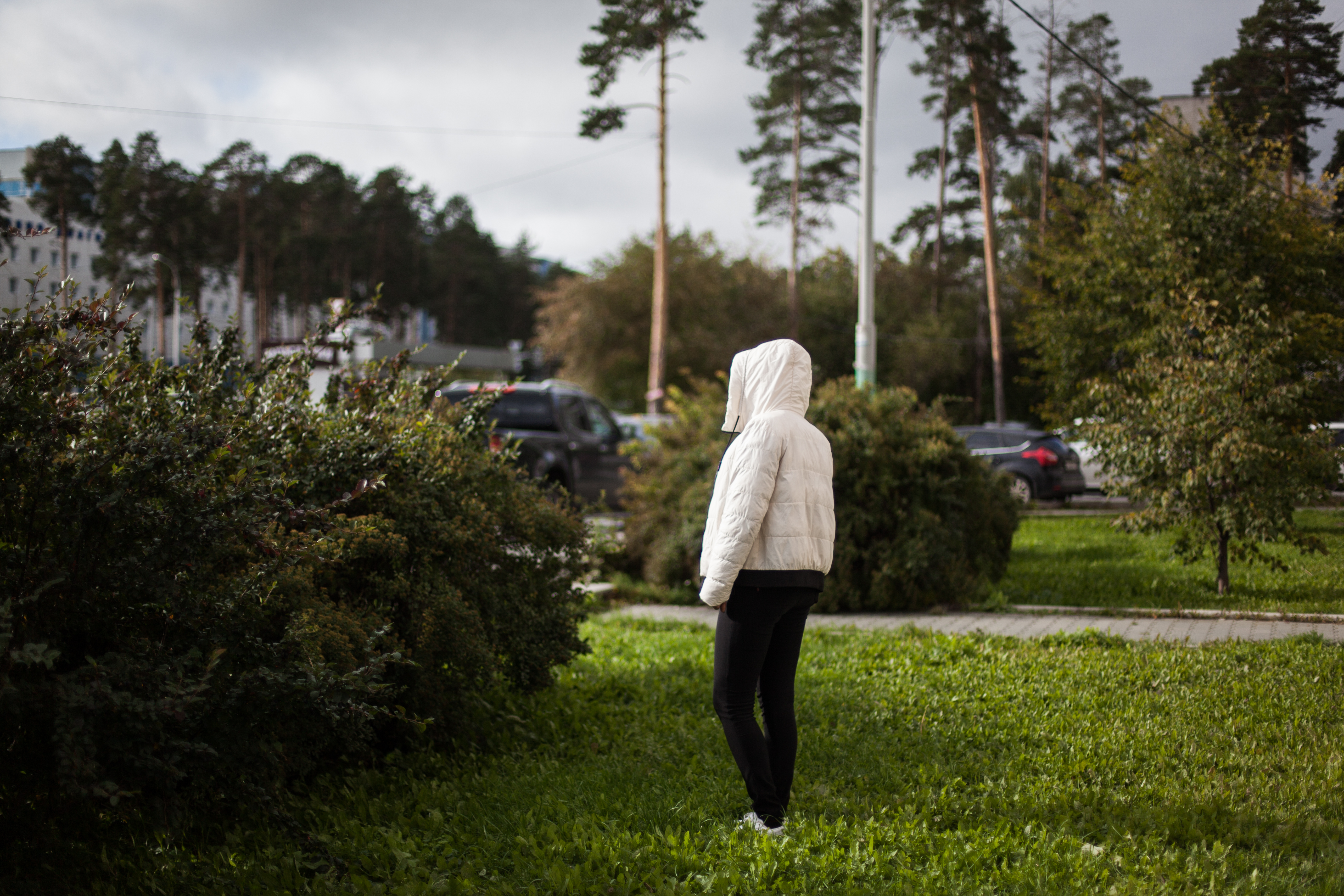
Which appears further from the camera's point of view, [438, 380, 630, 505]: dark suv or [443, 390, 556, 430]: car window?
[443, 390, 556, 430]: car window

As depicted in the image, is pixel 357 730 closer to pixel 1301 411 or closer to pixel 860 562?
pixel 860 562

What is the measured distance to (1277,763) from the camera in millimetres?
4289

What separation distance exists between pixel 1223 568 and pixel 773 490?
21.7 ft

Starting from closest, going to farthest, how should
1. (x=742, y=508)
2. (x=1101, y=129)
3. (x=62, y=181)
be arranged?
(x=742, y=508) < (x=62, y=181) < (x=1101, y=129)

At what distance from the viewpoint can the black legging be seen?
3.65 metres

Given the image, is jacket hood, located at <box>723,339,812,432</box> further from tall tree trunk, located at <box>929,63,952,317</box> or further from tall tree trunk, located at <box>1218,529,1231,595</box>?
tall tree trunk, located at <box>929,63,952,317</box>

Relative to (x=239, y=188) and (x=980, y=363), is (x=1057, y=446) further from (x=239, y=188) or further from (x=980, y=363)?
(x=239, y=188)

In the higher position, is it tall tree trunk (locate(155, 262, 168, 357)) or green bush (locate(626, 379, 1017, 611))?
tall tree trunk (locate(155, 262, 168, 357))

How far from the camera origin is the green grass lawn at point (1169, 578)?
8.07 meters

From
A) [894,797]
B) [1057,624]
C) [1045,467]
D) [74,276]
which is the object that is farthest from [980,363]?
[74,276]

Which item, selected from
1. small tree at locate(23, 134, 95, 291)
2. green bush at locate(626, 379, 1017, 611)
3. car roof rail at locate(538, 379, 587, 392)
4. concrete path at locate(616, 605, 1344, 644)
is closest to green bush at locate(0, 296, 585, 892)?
small tree at locate(23, 134, 95, 291)

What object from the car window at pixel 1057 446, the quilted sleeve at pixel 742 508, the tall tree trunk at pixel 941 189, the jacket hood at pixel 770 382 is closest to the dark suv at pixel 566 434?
the car window at pixel 1057 446

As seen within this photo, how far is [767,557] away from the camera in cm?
359

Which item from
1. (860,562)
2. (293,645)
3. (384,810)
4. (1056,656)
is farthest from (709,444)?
(293,645)
